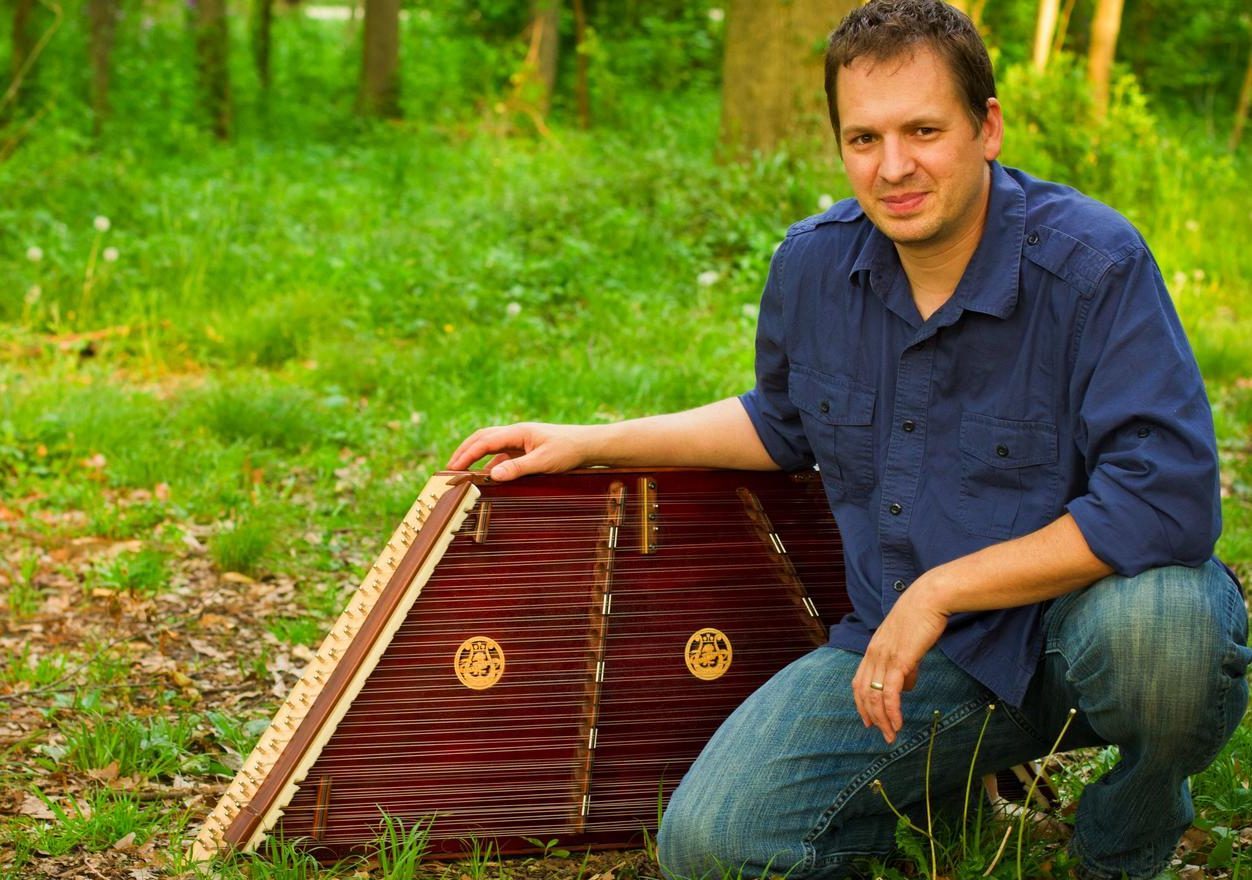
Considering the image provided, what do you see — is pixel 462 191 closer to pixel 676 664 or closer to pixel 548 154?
pixel 548 154

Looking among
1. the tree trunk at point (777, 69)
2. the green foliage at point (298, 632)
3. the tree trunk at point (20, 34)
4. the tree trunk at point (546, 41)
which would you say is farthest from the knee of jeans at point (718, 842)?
the tree trunk at point (546, 41)

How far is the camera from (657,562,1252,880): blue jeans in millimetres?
2146

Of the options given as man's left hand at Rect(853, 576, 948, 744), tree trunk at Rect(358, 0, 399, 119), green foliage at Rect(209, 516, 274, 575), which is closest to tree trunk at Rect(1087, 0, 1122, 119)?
tree trunk at Rect(358, 0, 399, 119)

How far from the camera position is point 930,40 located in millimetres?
2271

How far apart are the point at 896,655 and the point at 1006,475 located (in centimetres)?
36

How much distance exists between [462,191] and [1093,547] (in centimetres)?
780

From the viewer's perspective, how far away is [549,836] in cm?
263

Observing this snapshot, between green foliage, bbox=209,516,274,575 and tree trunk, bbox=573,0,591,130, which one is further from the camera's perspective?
tree trunk, bbox=573,0,591,130

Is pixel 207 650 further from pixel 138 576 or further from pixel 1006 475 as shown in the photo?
pixel 1006 475

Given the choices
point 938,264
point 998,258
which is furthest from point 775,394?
point 998,258

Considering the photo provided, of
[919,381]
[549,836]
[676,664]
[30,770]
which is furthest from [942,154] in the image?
[30,770]

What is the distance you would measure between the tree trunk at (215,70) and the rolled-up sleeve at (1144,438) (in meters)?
11.2

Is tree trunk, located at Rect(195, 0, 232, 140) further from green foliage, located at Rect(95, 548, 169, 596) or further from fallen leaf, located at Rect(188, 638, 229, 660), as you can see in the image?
fallen leaf, located at Rect(188, 638, 229, 660)

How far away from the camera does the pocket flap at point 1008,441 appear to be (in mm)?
2314
